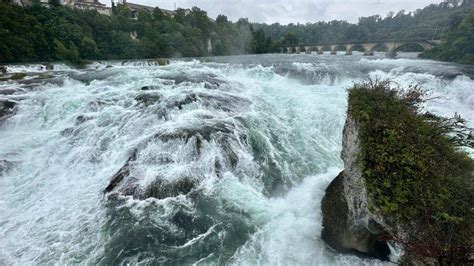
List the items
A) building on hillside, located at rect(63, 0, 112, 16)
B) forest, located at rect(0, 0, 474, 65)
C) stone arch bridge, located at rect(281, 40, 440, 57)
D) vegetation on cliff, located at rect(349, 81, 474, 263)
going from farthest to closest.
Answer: building on hillside, located at rect(63, 0, 112, 16) < stone arch bridge, located at rect(281, 40, 440, 57) < forest, located at rect(0, 0, 474, 65) < vegetation on cliff, located at rect(349, 81, 474, 263)

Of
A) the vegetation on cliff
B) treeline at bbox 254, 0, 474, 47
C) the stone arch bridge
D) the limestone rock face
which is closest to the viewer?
the vegetation on cliff

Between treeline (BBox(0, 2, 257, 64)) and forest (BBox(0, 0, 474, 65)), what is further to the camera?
forest (BBox(0, 0, 474, 65))

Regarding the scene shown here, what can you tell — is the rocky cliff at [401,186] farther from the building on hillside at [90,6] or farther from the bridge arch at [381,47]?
the building on hillside at [90,6]

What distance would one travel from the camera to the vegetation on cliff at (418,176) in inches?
148

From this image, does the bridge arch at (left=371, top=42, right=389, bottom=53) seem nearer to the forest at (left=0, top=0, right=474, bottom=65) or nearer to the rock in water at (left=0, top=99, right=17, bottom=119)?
the forest at (left=0, top=0, right=474, bottom=65)

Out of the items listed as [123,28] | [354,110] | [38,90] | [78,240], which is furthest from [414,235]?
[123,28]

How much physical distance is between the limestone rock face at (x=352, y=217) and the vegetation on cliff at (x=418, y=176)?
0.50 metres

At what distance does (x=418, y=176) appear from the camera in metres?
4.41

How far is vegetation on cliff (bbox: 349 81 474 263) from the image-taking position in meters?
3.77

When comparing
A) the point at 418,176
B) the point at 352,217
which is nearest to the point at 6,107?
the point at 352,217

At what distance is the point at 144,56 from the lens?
4584cm

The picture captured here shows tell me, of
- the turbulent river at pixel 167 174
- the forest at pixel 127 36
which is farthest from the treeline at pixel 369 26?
the turbulent river at pixel 167 174

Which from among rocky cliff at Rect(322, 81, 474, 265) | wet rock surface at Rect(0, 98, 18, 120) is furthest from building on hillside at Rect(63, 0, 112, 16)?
rocky cliff at Rect(322, 81, 474, 265)

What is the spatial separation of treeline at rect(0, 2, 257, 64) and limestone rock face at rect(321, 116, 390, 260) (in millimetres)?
36894
